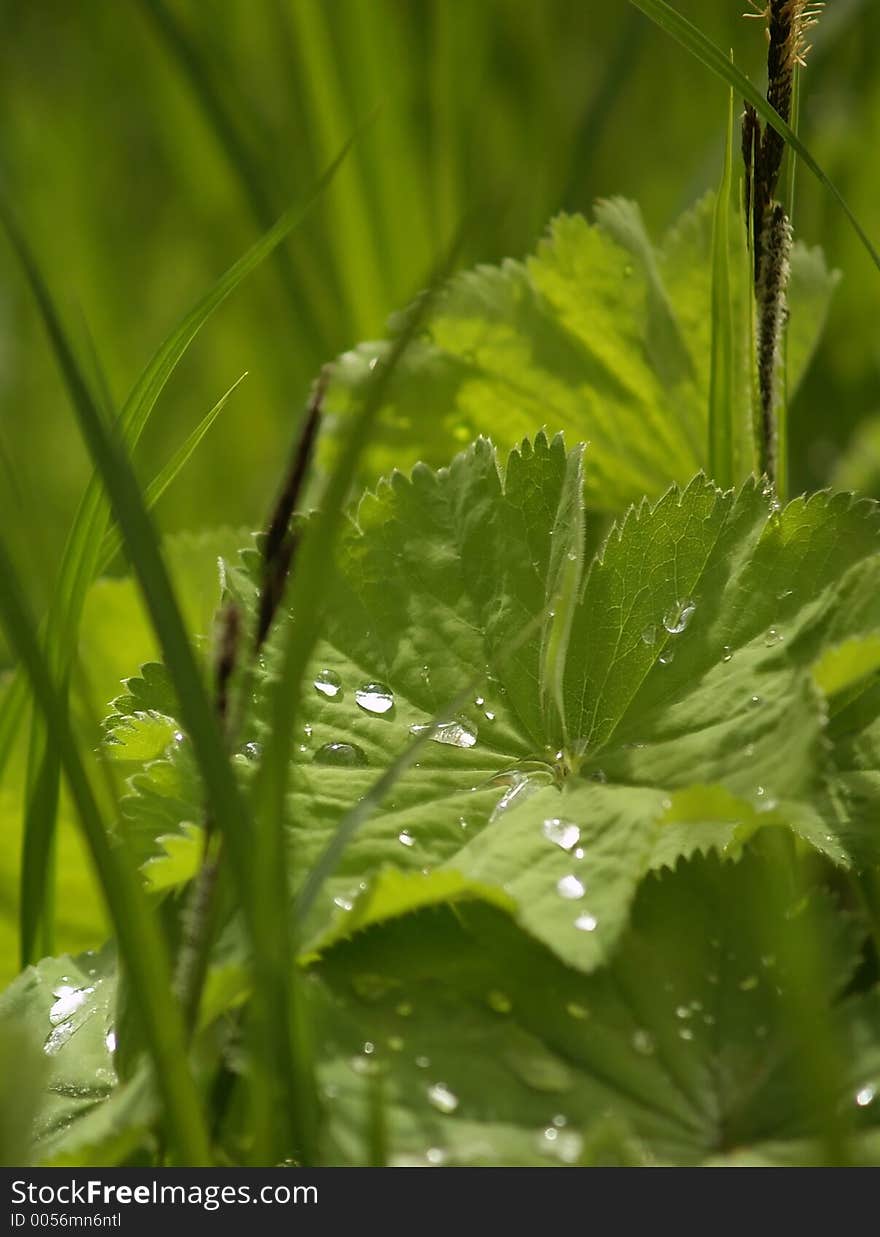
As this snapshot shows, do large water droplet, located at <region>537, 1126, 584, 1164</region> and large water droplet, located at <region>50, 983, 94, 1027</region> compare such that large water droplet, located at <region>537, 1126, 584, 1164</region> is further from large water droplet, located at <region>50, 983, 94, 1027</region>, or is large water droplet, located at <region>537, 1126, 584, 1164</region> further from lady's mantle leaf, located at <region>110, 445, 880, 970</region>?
large water droplet, located at <region>50, 983, 94, 1027</region>

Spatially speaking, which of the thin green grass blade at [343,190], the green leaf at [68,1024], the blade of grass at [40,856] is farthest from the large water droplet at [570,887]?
the thin green grass blade at [343,190]

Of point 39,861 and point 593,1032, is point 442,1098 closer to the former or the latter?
point 593,1032

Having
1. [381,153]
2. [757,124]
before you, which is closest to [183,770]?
[757,124]

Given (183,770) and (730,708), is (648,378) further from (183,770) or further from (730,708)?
(183,770)

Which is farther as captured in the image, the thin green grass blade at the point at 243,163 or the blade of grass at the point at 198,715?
the thin green grass blade at the point at 243,163

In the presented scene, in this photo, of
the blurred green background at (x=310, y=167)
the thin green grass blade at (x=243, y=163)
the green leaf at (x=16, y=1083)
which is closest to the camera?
the green leaf at (x=16, y=1083)

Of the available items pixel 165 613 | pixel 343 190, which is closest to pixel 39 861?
pixel 165 613

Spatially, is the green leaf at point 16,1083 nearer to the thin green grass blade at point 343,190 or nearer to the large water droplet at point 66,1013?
the large water droplet at point 66,1013
